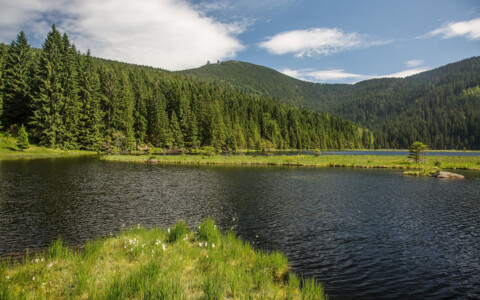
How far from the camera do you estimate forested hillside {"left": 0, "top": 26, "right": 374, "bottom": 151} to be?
75938mm

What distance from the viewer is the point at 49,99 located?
74438 millimetres

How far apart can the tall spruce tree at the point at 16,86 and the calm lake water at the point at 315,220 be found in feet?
191

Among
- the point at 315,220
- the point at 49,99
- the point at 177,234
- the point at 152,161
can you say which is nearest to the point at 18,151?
the point at 49,99

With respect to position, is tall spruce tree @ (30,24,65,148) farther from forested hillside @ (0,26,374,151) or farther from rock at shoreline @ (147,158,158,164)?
rock at shoreline @ (147,158,158,164)

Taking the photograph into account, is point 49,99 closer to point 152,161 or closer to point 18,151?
point 18,151

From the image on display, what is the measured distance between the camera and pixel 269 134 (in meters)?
149

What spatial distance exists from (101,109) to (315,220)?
95398 mm

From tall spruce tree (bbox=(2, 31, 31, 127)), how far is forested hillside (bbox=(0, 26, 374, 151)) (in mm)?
222

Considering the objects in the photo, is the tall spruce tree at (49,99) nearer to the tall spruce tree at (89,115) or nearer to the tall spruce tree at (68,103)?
the tall spruce tree at (68,103)

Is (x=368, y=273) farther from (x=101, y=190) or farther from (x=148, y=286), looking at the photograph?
(x=101, y=190)

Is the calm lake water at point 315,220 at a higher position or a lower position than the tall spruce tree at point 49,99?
lower

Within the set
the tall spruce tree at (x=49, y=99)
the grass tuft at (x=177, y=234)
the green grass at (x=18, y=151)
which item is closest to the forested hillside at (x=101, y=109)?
the tall spruce tree at (x=49, y=99)

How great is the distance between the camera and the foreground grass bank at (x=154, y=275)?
294 inches

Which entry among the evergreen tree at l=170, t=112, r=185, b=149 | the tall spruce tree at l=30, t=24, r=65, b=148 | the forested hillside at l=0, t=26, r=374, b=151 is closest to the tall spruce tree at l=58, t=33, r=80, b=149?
the forested hillside at l=0, t=26, r=374, b=151
